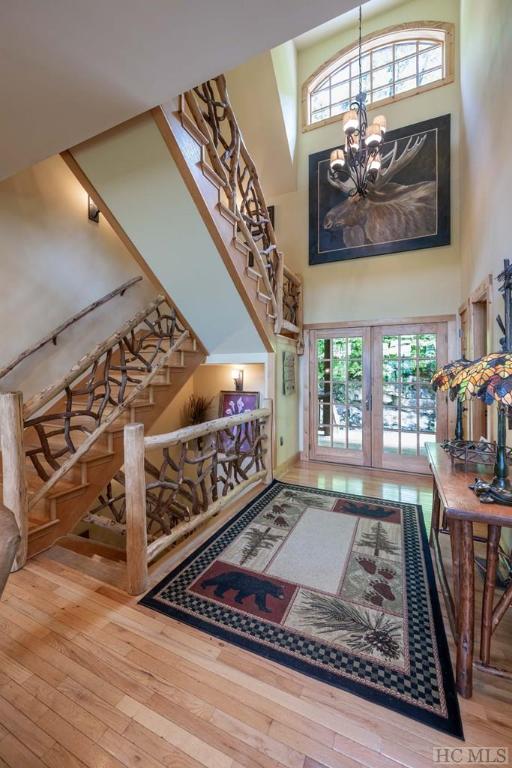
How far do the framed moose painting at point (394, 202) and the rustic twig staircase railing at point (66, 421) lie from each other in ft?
9.03

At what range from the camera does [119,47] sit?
1.46m

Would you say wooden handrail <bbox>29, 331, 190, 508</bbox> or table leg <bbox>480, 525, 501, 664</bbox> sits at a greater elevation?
wooden handrail <bbox>29, 331, 190, 508</bbox>

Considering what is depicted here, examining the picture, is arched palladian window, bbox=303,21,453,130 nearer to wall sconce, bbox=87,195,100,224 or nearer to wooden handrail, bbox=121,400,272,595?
wall sconce, bbox=87,195,100,224

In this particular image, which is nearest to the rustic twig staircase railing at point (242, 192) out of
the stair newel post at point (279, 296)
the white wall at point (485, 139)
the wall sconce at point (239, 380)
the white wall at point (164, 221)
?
the stair newel post at point (279, 296)

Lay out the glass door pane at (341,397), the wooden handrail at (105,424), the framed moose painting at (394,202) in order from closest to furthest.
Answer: the wooden handrail at (105,424), the framed moose painting at (394,202), the glass door pane at (341,397)

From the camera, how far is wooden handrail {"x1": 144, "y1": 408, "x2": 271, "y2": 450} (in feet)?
6.86

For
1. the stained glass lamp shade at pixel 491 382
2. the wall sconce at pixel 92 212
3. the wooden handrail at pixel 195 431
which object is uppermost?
the wall sconce at pixel 92 212

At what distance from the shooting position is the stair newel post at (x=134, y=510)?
6.24 ft

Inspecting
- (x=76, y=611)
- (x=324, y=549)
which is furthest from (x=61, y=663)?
(x=324, y=549)

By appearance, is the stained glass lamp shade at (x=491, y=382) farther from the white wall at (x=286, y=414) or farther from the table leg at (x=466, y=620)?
the white wall at (x=286, y=414)

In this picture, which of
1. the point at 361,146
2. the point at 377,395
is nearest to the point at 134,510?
the point at 377,395

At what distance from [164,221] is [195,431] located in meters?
1.86

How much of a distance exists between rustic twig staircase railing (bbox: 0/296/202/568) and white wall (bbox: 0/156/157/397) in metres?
0.46

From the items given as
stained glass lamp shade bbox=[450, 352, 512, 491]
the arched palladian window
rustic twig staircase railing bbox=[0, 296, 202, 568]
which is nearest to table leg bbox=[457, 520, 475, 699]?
stained glass lamp shade bbox=[450, 352, 512, 491]
